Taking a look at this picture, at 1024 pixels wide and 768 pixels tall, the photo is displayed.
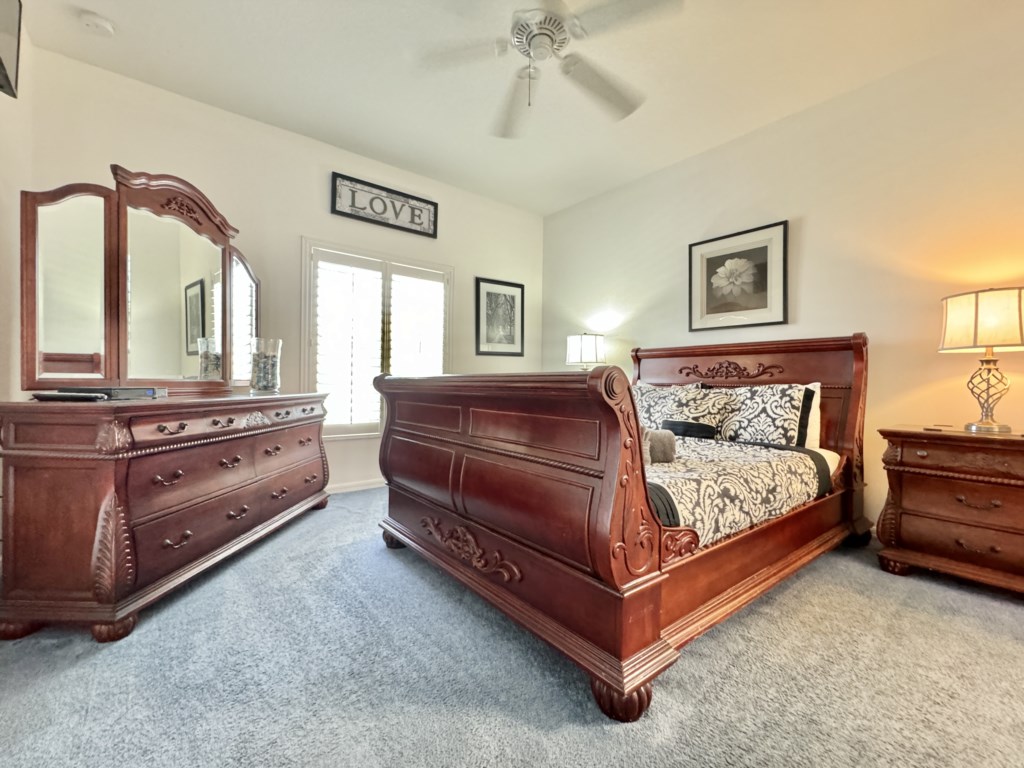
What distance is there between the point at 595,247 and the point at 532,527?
3.63 m

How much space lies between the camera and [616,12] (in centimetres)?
178

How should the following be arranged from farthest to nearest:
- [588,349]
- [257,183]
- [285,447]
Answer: [588,349], [257,183], [285,447]

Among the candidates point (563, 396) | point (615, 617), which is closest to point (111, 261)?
point (563, 396)

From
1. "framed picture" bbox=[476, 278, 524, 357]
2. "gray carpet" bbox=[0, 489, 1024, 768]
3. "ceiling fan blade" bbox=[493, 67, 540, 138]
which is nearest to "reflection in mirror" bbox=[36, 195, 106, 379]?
"gray carpet" bbox=[0, 489, 1024, 768]

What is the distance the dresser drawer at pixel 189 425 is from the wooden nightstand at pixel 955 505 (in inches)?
138

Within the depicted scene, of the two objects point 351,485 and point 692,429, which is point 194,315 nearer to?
point 351,485

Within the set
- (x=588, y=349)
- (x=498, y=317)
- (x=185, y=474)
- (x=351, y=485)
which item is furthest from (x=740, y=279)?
(x=185, y=474)

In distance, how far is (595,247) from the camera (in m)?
4.41

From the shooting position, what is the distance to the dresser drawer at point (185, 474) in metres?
1.70

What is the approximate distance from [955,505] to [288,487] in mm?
3755

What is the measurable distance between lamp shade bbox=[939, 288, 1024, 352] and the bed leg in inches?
90.8

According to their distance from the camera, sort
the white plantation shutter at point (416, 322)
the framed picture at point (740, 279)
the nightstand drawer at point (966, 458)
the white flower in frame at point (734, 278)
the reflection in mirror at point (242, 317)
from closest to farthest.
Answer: the nightstand drawer at point (966, 458) → the reflection in mirror at point (242, 317) → the framed picture at point (740, 279) → the white flower in frame at point (734, 278) → the white plantation shutter at point (416, 322)

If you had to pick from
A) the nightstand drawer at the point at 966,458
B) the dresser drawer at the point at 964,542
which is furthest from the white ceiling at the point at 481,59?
the dresser drawer at the point at 964,542

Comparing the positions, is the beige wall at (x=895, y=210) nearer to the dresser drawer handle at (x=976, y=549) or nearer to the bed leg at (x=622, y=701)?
the dresser drawer handle at (x=976, y=549)
